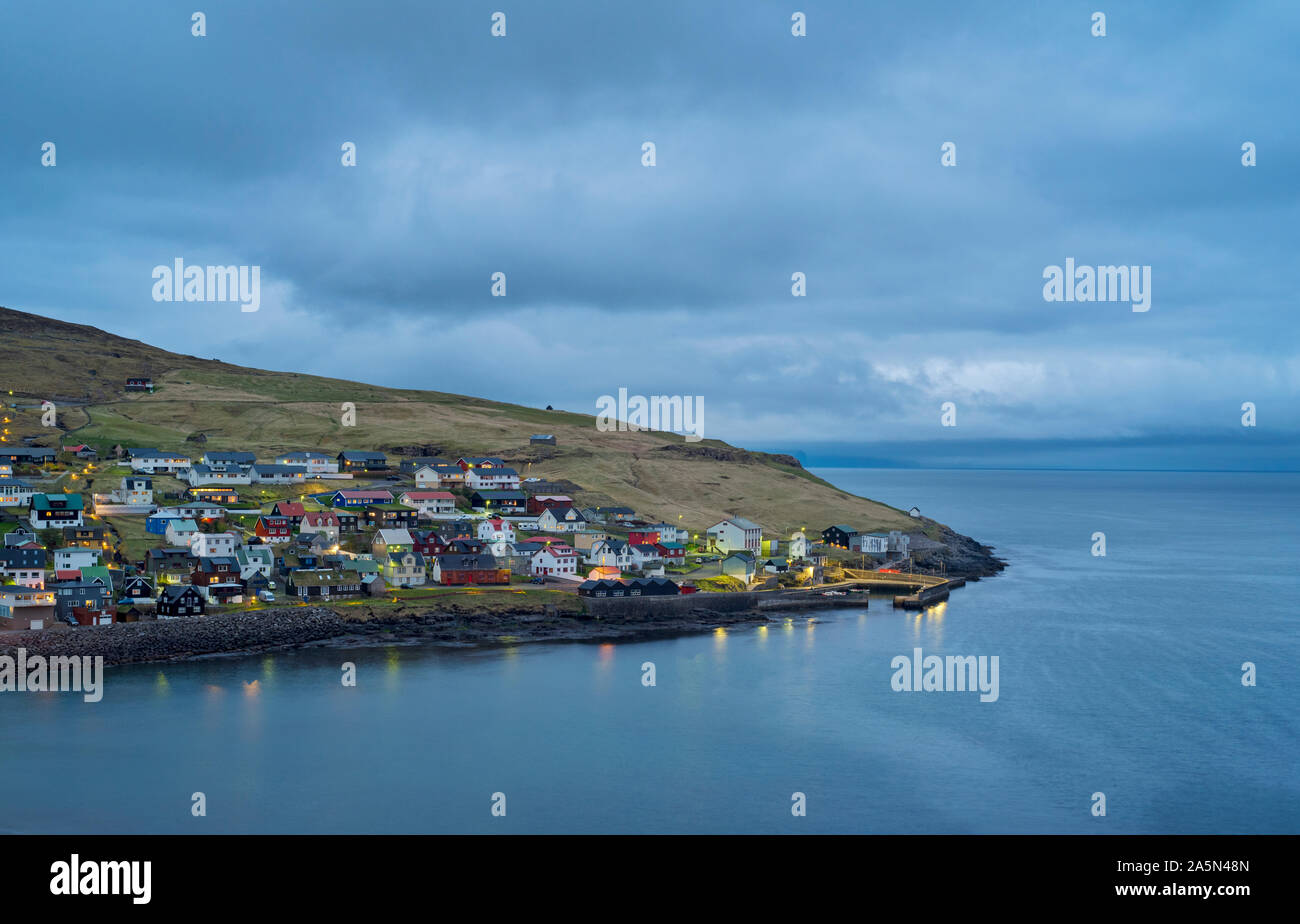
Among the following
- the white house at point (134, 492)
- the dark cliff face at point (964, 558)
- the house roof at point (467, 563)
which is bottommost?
the dark cliff face at point (964, 558)

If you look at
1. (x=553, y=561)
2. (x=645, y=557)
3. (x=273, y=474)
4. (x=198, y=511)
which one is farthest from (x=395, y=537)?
(x=273, y=474)

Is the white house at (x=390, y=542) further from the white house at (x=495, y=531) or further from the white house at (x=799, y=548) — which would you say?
the white house at (x=799, y=548)

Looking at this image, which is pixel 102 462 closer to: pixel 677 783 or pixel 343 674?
pixel 343 674

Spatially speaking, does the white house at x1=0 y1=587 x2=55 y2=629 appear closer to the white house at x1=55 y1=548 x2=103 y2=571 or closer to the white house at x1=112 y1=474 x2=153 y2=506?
the white house at x1=55 y1=548 x2=103 y2=571

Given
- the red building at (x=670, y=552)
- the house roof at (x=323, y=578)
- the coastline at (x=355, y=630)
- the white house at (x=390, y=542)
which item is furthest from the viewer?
the red building at (x=670, y=552)

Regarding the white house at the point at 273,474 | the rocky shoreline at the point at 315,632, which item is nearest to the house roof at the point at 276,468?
the white house at the point at 273,474

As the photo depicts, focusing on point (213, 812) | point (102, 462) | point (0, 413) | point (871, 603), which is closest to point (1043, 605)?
point (871, 603)

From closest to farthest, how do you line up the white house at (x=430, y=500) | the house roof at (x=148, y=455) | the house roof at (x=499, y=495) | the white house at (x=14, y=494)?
1. the white house at (x=14, y=494)
2. the white house at (x=430, y=500)
3. the house roof at (x=148, y=455)
4. the house roof at (x=499, y=495)

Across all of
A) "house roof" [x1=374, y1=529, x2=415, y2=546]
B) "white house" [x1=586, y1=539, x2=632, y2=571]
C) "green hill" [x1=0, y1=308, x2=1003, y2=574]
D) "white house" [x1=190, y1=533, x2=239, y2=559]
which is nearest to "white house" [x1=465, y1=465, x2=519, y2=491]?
"green hill" [x1=0, y1=308, x2=1003, y2=574]
